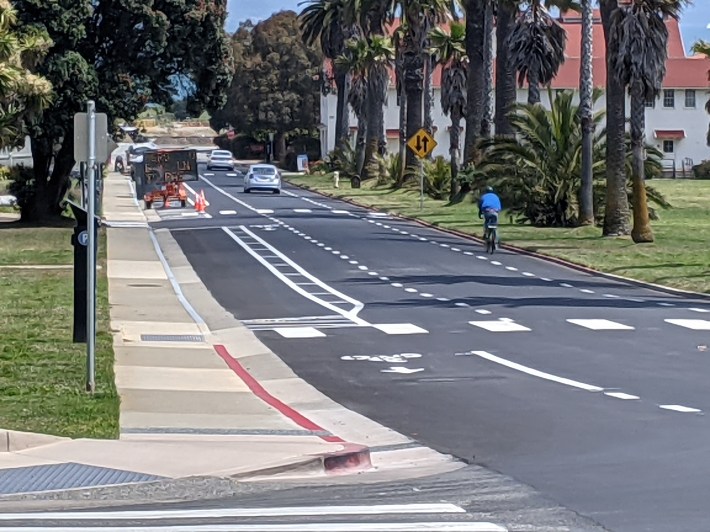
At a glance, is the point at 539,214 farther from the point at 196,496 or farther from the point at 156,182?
the point at 196,496

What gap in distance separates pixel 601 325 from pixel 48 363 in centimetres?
903

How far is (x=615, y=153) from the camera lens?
3831 centimetres

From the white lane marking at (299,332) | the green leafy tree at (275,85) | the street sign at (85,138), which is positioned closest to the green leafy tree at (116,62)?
the white lane marking at (299,332)

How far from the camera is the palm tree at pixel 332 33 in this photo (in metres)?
89.4

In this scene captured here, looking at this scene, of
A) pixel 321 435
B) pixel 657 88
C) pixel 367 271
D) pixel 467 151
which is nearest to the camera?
pixel 321 435

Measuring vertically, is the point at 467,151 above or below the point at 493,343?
above

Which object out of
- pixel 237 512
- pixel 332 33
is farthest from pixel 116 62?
pixel 332 33

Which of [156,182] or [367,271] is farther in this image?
[156,182]

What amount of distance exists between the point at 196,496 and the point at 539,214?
36.8m

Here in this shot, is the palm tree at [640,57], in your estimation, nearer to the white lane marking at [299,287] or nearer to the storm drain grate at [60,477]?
the white lane marking at [299,287]

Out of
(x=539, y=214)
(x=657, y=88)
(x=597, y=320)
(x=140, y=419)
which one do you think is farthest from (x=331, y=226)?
(x=140, y=419)

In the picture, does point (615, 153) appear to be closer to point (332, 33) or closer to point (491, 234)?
point (491, 234)

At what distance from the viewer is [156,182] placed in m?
59.9

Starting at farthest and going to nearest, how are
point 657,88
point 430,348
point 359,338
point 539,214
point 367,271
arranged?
point 539,214 < point 657,88 < point 367,271 < point 359,338 < point 430,348
